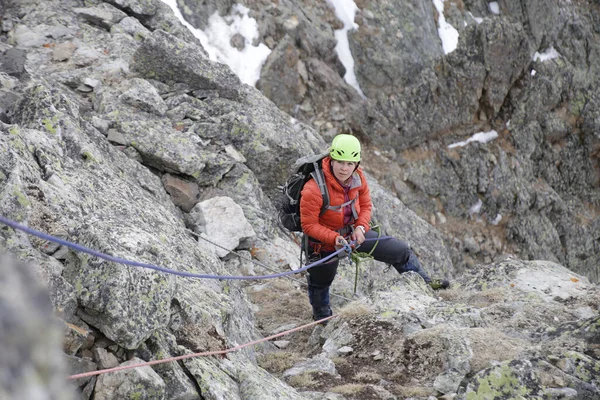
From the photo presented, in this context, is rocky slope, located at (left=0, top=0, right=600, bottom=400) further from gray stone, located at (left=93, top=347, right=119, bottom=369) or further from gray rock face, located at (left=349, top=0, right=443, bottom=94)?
gray rock face, located at (left=349, top=0, right=443, bottom=94)

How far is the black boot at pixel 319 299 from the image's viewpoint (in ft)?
27.2

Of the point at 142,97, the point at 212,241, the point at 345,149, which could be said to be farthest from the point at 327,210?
the point at 142,97

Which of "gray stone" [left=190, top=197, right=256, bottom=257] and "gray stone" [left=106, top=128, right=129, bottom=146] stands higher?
"gray stone" [left=106, top=128, right=129, bottom=146]

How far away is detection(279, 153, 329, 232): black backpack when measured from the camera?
740 cm

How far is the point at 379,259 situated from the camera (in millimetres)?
8672

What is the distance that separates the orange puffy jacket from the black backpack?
0.08 m

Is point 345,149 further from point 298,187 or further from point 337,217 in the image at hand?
point 337,217

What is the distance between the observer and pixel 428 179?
30.0 meters

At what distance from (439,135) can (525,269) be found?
22.5 metres

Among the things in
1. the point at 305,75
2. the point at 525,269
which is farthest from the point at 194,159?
the point at 305,75

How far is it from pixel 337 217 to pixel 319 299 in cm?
149

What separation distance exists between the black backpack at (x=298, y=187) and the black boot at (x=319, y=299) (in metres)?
1.00

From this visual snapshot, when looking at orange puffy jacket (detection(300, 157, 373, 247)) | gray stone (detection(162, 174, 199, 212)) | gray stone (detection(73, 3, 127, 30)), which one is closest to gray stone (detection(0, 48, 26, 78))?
gray stone (detection(162, 174, 199, 212))

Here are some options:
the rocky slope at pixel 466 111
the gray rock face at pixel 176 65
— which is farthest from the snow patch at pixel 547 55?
the gray rock face at pixel 176 65
